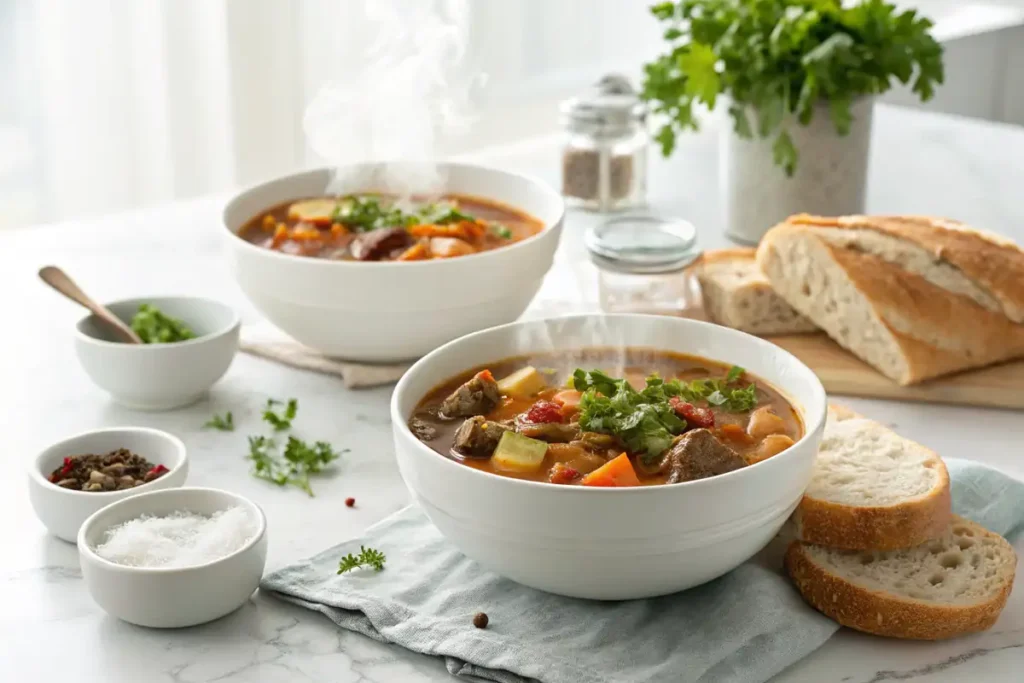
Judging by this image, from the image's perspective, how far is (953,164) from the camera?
4.64m

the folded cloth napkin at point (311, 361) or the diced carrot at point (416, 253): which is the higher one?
the diced carrot at point (416, 253)

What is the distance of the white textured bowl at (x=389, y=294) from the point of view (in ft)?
9.37

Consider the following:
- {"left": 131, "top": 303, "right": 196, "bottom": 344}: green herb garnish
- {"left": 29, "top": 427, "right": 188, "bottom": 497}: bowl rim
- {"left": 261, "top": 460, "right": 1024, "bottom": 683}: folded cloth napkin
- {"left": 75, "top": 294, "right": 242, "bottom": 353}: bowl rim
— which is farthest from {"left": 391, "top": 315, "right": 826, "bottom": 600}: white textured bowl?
{"left": 131, "top": 303, "right": 196, "bottom": 344}: green herb garnish

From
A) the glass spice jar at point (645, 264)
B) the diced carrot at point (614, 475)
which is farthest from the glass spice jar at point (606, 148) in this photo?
the diced carrot at point (614, 475)

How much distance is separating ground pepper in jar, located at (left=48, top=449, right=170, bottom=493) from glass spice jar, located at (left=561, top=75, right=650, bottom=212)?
2.12 m

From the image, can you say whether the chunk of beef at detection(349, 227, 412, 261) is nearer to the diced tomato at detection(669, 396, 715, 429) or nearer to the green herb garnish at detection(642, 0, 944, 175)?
the diced tomato at detection(669, 396, 715, 429)

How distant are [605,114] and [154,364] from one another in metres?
1.85

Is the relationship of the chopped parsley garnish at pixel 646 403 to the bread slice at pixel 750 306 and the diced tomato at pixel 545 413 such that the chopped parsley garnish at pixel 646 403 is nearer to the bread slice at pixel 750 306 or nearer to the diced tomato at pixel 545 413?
the diced tomato at pixel 545 413

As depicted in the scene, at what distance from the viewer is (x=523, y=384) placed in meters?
2.41

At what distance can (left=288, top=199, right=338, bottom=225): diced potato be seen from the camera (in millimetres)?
3205

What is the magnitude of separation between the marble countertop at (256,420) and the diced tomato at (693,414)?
0.41m

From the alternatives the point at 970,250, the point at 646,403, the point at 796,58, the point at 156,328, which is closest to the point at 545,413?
the point at 646,403

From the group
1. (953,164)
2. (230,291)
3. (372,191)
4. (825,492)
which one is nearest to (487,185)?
(372,191)

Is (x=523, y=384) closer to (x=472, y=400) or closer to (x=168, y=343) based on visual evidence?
(x=472, y=400)
